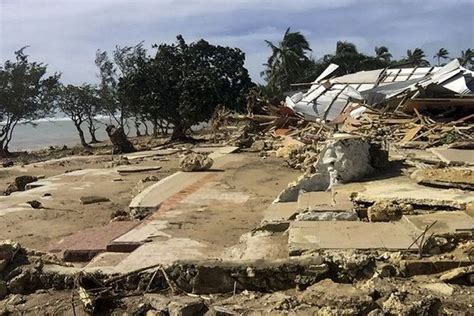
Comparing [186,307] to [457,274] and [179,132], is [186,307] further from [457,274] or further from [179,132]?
[179,132]

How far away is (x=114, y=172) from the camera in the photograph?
14.1 metres

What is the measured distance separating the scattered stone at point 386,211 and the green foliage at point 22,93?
93.7ft

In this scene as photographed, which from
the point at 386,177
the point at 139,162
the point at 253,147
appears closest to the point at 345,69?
the point at 253,147

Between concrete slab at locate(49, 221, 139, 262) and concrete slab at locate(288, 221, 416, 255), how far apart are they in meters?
2.36

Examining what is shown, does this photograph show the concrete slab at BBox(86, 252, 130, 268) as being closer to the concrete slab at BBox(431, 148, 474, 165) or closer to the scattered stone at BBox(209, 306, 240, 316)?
the scattered stone at BBox(209, 306, 240, 316)

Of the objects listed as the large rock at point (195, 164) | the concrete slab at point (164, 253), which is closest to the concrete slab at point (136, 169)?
the large rock at point (195, 164)

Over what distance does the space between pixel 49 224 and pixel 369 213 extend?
4.91 m

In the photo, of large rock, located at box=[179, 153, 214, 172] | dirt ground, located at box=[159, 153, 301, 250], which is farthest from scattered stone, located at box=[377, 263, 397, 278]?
large rock, located at box=[179, 153, 214, 172]

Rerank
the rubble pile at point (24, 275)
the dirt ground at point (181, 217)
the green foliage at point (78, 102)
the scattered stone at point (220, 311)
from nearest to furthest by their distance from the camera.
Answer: the scattered stone at point (220, 311) → the rubble pile at point (24, 275) → the dirt ground at point (181, 217) → the green foliage at point (78, 102)

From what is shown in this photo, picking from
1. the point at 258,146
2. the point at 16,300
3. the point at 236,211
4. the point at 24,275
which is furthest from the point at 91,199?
the point at 258,146

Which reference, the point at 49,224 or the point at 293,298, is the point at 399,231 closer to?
the point at 293,298

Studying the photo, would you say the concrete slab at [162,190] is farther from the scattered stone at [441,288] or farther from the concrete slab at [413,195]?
the scattered stone at [441,288]

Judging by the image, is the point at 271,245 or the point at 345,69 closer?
the point at 271,245

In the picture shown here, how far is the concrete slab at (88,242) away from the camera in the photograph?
636cm
